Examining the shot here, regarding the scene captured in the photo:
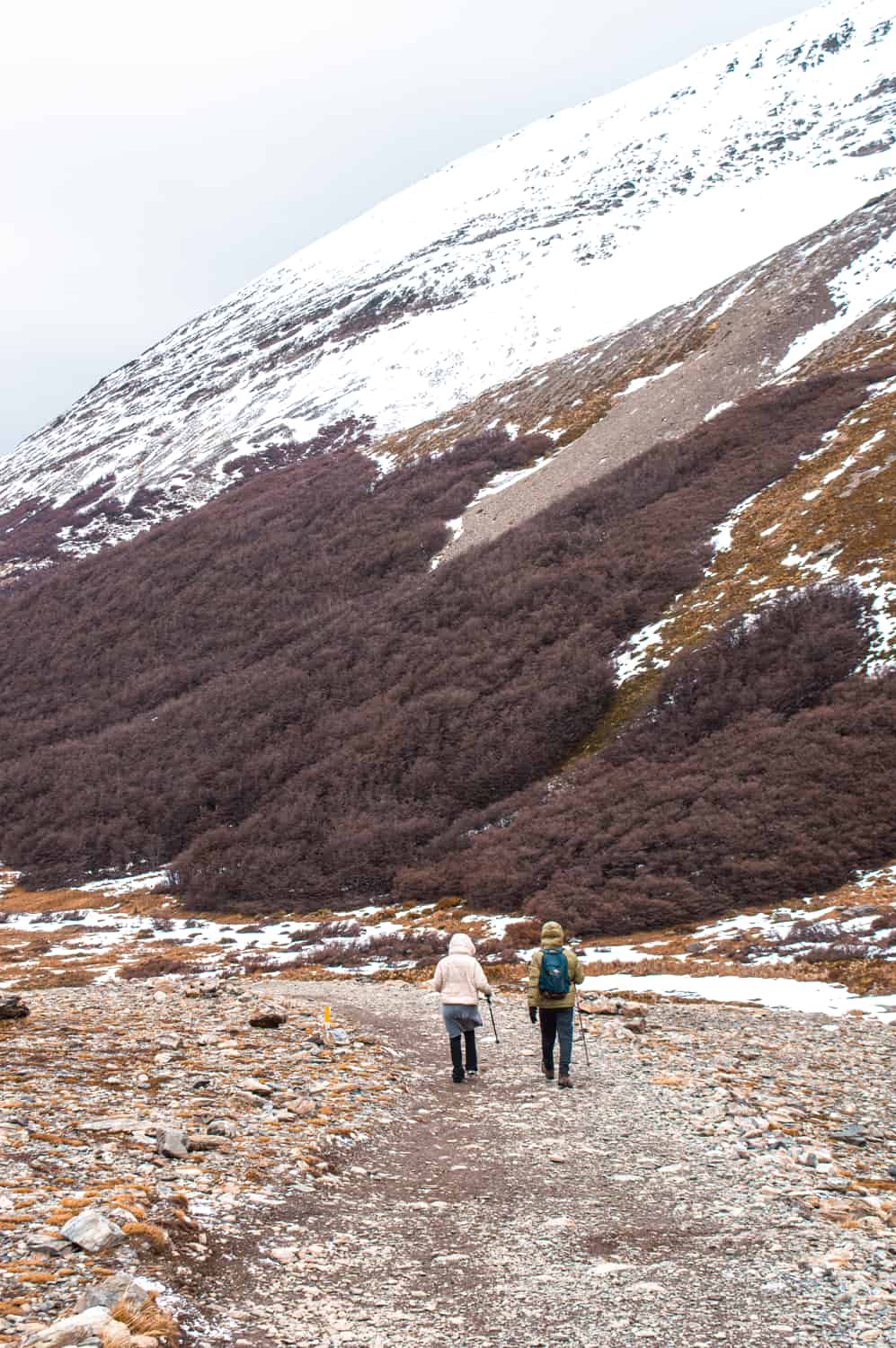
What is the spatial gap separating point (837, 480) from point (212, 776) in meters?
35.0

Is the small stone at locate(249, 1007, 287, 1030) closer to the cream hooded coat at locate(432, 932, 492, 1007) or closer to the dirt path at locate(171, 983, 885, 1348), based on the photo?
the cream hooded coat at locate(432, 932, 492, 1007)

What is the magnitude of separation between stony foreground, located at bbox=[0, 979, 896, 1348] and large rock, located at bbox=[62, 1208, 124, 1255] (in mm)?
28

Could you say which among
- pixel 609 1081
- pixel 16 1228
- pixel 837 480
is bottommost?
pixel 609 1081

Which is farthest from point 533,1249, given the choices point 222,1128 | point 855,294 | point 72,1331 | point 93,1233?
point 855,294

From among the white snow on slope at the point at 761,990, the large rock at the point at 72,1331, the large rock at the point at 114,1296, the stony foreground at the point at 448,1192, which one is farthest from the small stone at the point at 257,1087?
the white snow on slope at the point at 761,990

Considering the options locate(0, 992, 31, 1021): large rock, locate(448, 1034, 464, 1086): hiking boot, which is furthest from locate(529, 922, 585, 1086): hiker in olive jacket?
locate(0, 992, 31, 1021): large rock

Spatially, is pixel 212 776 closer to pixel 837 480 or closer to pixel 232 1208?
pixel 837 480

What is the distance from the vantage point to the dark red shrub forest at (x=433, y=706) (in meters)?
28.1

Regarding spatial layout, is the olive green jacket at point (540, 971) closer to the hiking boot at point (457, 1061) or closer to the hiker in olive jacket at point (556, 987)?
the hiker in olive jacket at point (556, 987)

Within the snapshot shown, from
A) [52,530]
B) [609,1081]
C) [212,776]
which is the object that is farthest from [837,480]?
[52,530]

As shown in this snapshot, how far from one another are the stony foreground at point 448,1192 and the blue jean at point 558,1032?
42 centimetres

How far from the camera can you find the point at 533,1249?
616 centimetres

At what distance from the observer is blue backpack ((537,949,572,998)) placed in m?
11.1

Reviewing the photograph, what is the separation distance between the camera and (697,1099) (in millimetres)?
10477
